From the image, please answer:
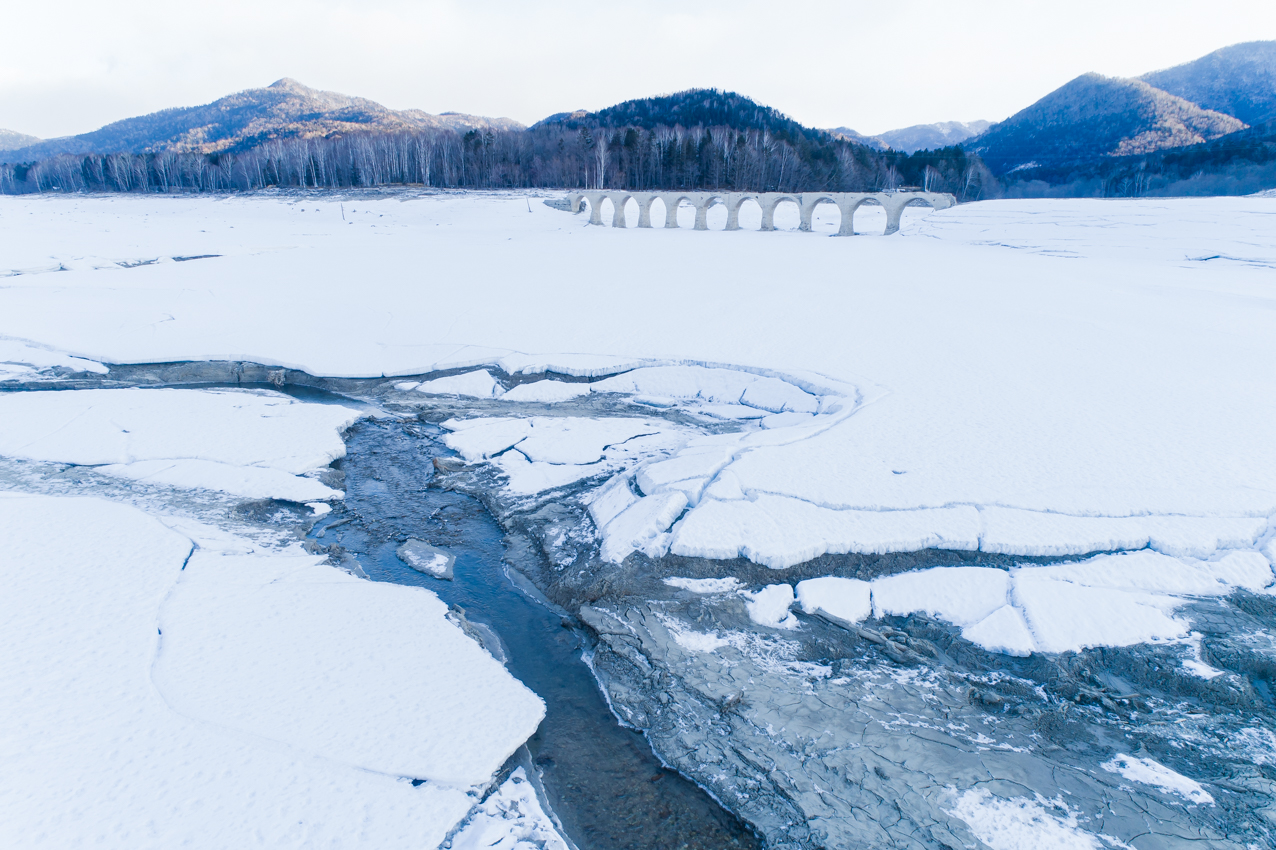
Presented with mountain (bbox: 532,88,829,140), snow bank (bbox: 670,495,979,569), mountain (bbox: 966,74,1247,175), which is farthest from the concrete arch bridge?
mountain (bbox: 966,74,1247,175)

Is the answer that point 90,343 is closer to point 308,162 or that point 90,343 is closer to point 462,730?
point 462,730

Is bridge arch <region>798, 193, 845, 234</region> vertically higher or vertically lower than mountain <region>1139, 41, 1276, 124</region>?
lower

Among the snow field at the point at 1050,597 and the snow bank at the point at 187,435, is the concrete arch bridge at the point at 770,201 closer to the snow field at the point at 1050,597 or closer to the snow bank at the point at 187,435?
the snow bank at the point at 187,435

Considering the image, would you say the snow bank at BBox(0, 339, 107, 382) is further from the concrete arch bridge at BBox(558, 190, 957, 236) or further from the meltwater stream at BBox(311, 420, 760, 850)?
the concrete arch bridge at BBox(558, 190, 957, 236)

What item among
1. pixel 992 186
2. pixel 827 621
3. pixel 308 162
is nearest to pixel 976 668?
pixel 827 621

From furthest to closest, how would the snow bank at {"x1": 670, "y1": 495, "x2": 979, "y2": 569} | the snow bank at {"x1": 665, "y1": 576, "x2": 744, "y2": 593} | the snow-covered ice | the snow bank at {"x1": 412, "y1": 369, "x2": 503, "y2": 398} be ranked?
the snow bank at {"x1": 412, "y1": 369, "x2": 503, "y2": 398}
the snow-covered ice
the snow bank at {"x1": 670, "y1": 495, "x2": 979, "y2": 569}
the snow bank at {"x1": 665, "y1": 576, "x2": 744, "y2": 593}

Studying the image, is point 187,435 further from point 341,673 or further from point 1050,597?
point 1050,597

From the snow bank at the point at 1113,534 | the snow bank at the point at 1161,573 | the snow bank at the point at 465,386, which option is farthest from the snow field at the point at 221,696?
the snow bank at the point at 465,386
